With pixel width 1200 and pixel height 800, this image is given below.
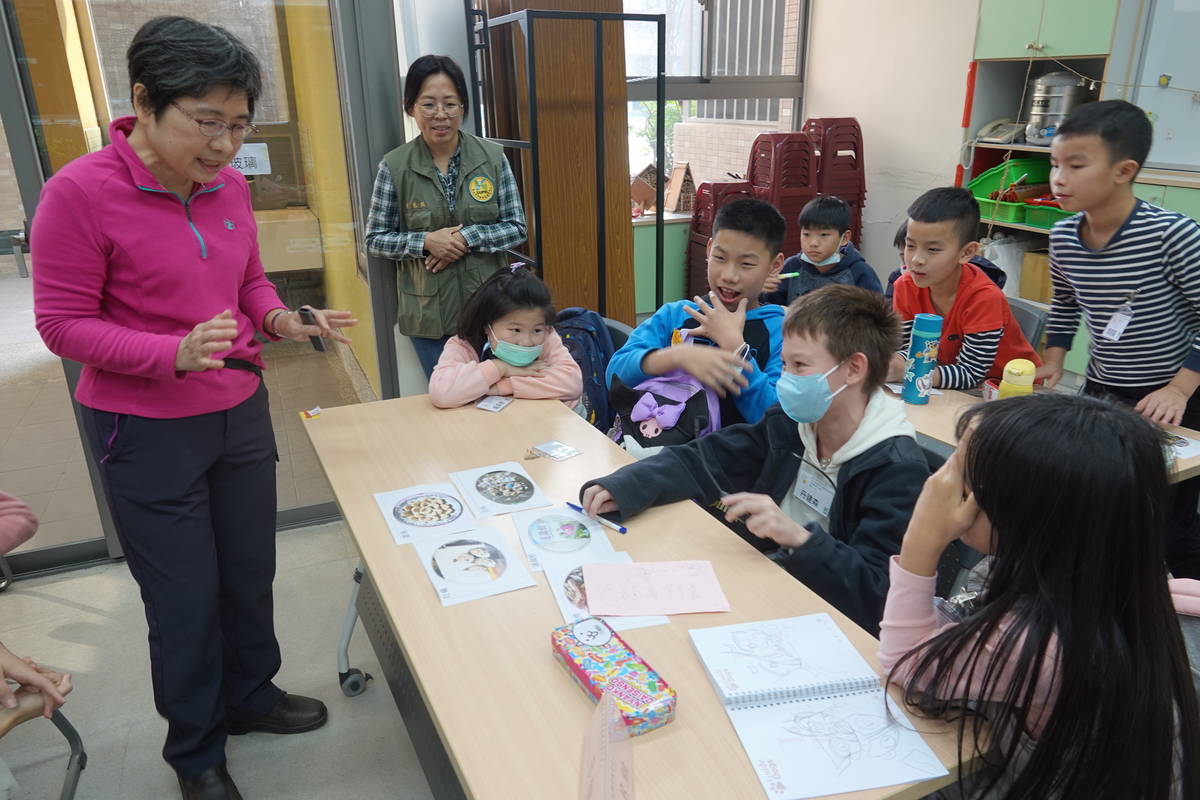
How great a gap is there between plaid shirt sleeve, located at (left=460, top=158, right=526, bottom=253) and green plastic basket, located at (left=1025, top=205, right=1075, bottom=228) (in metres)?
Answer: 2.91

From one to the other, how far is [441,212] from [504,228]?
0.22m

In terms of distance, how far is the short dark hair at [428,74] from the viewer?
2611 millimetres

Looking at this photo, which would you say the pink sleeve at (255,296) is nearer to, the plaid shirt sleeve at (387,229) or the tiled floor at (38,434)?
the plaid shirt sleeve at (387,229)

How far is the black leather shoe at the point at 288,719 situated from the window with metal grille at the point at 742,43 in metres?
4.84

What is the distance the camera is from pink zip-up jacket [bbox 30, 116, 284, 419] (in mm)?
1366

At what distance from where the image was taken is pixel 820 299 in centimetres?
160

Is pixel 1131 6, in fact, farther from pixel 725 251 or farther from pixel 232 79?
pixel 232 79

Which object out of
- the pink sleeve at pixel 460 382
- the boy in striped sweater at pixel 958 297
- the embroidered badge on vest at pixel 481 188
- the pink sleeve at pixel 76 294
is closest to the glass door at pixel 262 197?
the pink sleeve at pixel 460 382

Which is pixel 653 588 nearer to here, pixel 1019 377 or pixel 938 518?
pixel 938 518

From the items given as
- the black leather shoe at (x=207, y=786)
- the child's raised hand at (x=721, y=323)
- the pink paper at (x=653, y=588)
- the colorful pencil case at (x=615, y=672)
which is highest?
the child's raised hand at (x=721, y=323)

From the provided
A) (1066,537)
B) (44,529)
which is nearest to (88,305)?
(1066,537)

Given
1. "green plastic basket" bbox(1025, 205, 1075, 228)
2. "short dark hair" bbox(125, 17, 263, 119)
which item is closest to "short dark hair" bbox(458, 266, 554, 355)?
"short dark hair" bbox(125, 17, 263, 119)

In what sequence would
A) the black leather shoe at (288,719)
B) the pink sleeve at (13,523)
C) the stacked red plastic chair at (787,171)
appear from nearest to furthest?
1. the pink sleeve at (13,523)
2. the black leather shoe at (288,719)
3. the stacked red plastic chair at (787,171)

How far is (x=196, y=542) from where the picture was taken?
1.62 m
